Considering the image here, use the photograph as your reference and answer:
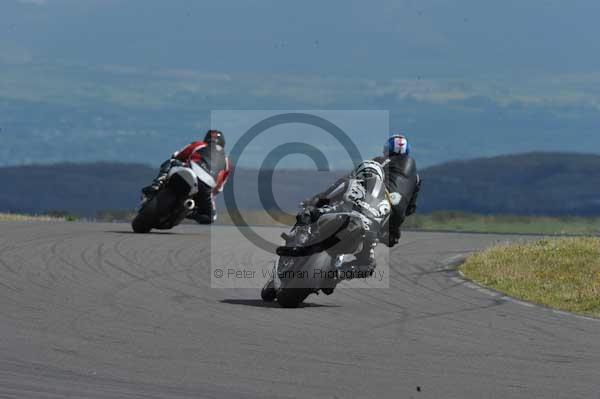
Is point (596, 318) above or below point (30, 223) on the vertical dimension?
below

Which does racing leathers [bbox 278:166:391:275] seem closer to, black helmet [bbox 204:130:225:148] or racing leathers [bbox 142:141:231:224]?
racing leathers [bbox 142:141:231:224]

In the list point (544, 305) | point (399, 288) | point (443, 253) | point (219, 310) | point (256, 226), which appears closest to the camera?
point (219, 310)

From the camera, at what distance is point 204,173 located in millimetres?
25625

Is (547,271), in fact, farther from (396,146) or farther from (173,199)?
(173,199)

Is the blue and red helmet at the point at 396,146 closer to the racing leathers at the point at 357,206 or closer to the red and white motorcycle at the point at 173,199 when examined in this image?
the racing leathers at the point at 357,206

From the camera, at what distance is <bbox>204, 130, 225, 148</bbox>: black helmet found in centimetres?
2578

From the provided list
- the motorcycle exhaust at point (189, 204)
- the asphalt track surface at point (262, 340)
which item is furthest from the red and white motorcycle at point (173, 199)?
the asphalt track surface at point (262, 340)

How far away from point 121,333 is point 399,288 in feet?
20.9

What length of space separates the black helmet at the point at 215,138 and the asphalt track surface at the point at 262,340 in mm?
6425

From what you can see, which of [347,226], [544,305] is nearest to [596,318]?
[544,305]

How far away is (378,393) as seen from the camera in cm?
921

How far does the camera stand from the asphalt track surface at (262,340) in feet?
30.8

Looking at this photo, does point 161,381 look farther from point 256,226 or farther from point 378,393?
point 256,226

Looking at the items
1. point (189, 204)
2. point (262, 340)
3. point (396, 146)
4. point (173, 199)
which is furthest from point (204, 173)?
point (262, 340)
